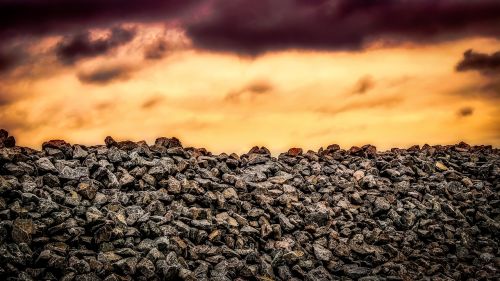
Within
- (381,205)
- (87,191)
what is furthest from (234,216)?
(381,205)

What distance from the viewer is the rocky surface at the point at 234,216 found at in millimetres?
10922

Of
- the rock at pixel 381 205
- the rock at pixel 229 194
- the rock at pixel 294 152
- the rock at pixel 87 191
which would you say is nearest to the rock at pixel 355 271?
the rock at pixel 381 205

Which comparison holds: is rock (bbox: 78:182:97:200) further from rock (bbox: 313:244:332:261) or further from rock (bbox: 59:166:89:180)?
rock (bbox: 313:244:332:261)

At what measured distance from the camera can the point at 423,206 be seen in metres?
15.0

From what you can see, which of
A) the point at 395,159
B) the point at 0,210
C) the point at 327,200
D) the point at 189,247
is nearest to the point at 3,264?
the point at 0,210

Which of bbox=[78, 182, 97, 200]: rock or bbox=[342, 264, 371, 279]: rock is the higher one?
bbox=[78, 182, 97, 200]: rock

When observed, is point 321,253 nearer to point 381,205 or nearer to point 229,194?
point 229,194

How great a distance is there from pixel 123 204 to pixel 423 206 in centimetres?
811

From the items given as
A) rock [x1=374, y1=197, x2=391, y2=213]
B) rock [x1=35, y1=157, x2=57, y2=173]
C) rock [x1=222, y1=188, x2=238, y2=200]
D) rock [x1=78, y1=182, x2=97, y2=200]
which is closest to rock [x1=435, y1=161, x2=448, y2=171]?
rock [x1=374, y1=197, x2=391, y2=213]

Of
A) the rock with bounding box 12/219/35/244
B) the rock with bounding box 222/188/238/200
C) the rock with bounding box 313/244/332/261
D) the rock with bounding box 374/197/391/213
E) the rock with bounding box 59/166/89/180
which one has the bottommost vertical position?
the rock with bounding box 313/244/332/261

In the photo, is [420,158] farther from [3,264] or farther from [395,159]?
[3,264]

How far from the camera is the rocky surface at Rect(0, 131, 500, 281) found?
10.9 metres

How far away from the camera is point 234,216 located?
1288cm

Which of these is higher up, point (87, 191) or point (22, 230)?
point (87, 191)
